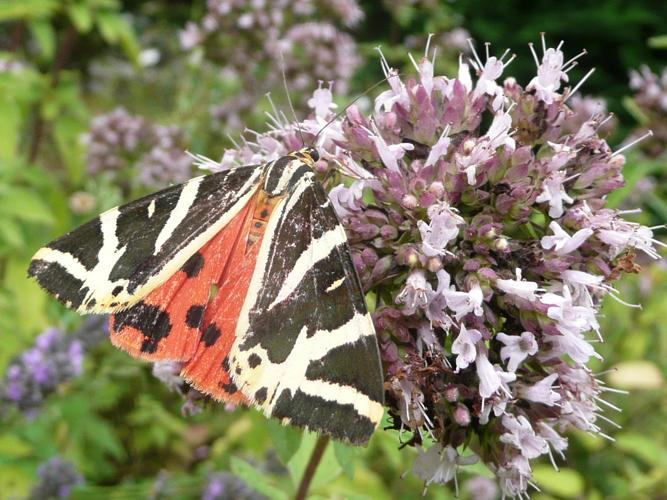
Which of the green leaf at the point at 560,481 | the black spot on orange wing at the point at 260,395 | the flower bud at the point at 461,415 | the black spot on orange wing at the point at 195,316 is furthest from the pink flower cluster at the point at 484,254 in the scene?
the green leaf at the point at 560,481

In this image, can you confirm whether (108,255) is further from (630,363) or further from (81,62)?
(81,62)

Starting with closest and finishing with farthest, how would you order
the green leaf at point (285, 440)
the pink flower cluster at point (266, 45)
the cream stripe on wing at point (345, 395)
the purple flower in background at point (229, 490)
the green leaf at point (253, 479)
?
1. the cream stripe on wing at point (345, 395)
2. the green leaf at point (285, 440)
3. the green leaf at point (253, 479)
4. the purple flower in background at point (229, 490)
5. the pink flower cluster at point (266, 45)

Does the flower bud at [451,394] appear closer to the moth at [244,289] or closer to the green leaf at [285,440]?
the moth at [244,289]

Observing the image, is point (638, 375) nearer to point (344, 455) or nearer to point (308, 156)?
point (344, 455)

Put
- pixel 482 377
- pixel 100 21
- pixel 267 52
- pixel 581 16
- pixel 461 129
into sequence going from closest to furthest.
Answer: pixel 482 377 → pixel 461 129 → pixel 100 21 → pixel 267 52 → pixel 581 16

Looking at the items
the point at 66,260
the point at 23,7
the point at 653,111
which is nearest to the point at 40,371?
the point at 66,260

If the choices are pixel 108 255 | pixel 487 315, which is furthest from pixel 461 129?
pixel 108 255

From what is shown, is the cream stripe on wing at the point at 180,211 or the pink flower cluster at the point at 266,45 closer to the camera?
the cream stripe on wing at the point at 180,211

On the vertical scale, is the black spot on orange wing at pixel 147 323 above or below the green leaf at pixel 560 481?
below
